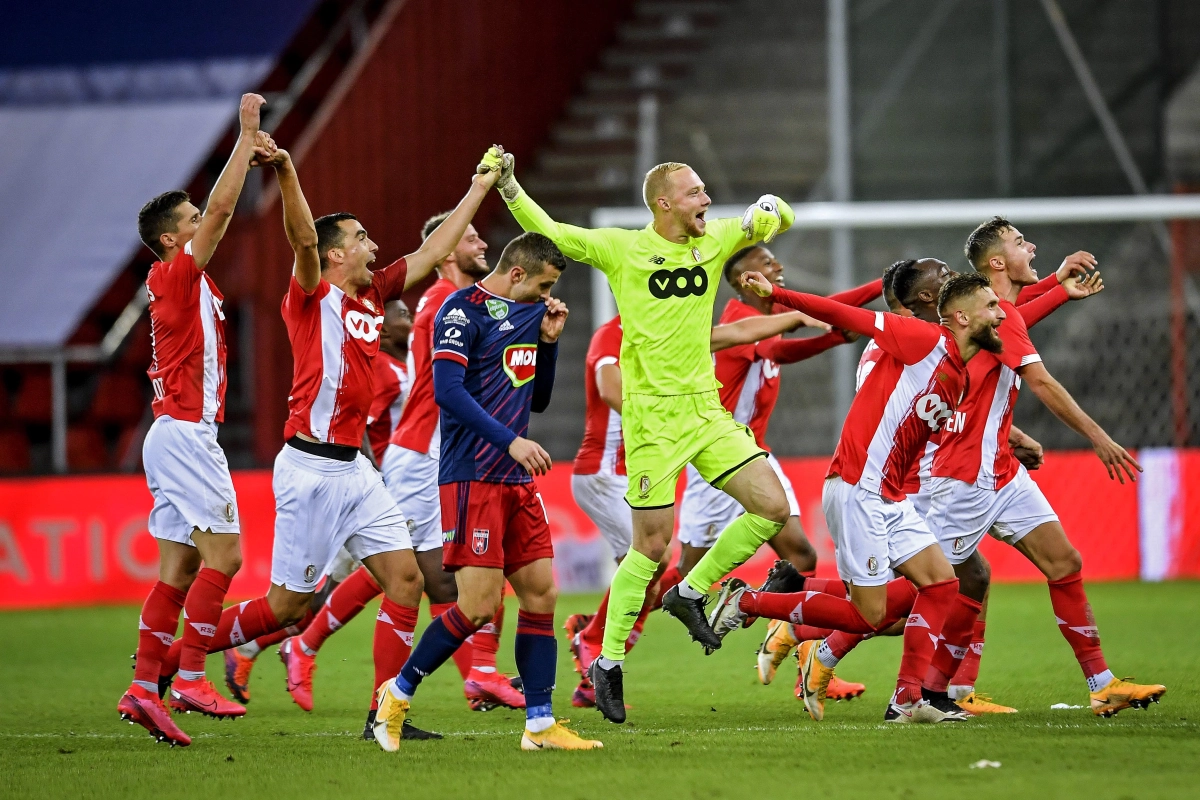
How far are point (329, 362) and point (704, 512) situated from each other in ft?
8.81

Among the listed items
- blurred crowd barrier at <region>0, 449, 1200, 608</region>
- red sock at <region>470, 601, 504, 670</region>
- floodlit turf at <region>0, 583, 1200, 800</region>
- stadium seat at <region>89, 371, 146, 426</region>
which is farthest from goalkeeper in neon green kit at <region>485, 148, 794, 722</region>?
stadium seat at <region>89, 371, 146, 426</region>

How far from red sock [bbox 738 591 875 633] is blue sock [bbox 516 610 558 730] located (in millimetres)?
1009

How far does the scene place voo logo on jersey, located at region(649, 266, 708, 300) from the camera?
21.8 ft

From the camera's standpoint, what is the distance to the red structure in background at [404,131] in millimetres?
14828

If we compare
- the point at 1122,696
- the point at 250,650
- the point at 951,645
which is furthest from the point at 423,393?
the point at 1122,696

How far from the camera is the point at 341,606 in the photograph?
764cm

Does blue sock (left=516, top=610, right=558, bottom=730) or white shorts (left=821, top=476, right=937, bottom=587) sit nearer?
blue sock (left=516, top=610, right=558, bottom=730)

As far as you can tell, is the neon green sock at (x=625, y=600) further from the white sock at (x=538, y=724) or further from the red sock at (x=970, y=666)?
the red sock at (x=970, y=666)

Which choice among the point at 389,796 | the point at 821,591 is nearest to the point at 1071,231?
the point at 821,591

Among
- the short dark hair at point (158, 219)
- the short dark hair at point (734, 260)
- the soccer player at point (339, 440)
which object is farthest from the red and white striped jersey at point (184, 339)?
the short dark hair at point (734, 260)

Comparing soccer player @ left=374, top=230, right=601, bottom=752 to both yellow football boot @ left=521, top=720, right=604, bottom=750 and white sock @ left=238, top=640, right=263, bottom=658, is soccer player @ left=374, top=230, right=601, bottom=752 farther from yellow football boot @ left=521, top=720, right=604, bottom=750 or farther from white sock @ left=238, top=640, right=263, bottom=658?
white sock @ left=238, top=640, right=263, bottom=658

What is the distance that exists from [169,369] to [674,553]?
10.8 feet

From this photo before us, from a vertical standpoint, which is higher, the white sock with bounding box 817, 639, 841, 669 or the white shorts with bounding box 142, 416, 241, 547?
the white shorts with bounding box 142, 416, 241, 547

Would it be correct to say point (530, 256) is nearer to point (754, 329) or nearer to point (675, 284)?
point (675, 284)
